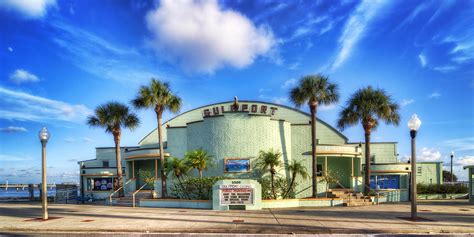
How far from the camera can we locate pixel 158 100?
26266mm

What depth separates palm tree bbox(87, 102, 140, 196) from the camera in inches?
1208

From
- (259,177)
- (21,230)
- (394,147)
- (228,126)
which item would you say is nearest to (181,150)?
(228,126)

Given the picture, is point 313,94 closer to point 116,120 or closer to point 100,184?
point 116,120

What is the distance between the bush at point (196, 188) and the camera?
23906 millimetres

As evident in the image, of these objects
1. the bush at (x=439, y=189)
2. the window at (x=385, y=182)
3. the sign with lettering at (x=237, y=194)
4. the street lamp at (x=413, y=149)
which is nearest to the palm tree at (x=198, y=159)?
the sign with lettering at (x=237, y=194)

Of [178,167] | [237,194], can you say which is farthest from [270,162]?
[178,167]

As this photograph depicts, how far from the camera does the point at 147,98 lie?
25.9 metres

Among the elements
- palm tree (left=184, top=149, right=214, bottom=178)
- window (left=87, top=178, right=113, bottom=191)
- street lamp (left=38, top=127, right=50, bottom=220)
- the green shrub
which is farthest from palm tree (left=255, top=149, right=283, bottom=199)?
window (left=87, top=178, right=113, bottom=191)

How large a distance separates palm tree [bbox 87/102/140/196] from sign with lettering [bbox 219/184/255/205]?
13794mm

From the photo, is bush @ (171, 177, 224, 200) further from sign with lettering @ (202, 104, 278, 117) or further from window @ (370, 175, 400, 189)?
window @ (370, 175, 400, 189)

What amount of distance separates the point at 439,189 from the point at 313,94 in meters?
17.7

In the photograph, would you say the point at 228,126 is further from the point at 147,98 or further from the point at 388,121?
the point at 388,121

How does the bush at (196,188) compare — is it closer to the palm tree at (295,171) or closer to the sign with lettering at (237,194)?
the sign with lettering at (237,194)

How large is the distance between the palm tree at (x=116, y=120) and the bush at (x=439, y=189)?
88.2 feet
